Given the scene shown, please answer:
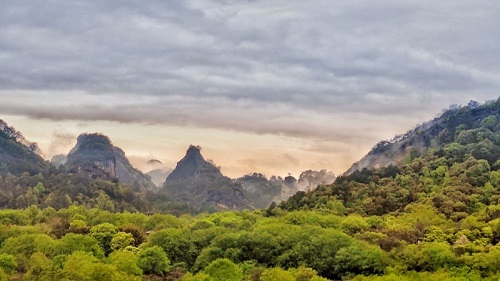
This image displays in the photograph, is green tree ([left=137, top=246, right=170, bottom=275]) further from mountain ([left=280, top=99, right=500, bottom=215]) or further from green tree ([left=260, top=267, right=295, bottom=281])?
mountain ([left=280, top=99, right=500, bottom=215])

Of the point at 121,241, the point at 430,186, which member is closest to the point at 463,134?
the point at 430,186

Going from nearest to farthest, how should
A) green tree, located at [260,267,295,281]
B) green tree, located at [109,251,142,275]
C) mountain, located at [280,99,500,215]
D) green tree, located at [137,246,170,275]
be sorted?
green tree, located at [260,267,295,281], green tree, located at [109,251,142,275], green tree, located at [137,246,170,275], mountain, located at [280,99,500,215]

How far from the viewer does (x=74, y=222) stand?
102375 mm

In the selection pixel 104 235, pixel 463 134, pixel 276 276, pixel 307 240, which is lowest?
pixel 276 276

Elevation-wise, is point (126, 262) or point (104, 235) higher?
point (104, 235)

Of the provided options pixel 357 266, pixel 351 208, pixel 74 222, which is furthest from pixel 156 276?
pixel 351 208

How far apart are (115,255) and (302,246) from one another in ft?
75.7

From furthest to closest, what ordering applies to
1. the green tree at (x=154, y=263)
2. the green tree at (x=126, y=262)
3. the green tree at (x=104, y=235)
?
the green tree at (x=104, y=235) → the green tree at (x=154, y=263) → the green tree at (x=126, y=262)

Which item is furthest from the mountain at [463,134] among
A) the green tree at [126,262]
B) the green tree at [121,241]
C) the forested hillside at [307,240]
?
the green tree at [126,262]

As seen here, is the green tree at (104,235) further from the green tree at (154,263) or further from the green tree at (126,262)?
the green tree at (154,263)

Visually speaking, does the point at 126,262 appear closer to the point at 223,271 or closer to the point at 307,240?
the point at 223,271

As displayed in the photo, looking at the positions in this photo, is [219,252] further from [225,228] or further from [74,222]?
[74,222]

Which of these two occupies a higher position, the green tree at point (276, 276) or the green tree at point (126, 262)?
the green tree at point (126, 262)

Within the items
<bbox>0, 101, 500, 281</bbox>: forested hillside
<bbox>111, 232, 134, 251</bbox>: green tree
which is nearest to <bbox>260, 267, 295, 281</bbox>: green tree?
<bbox>0, 101, 500, 281</bbox>: forested hillside
